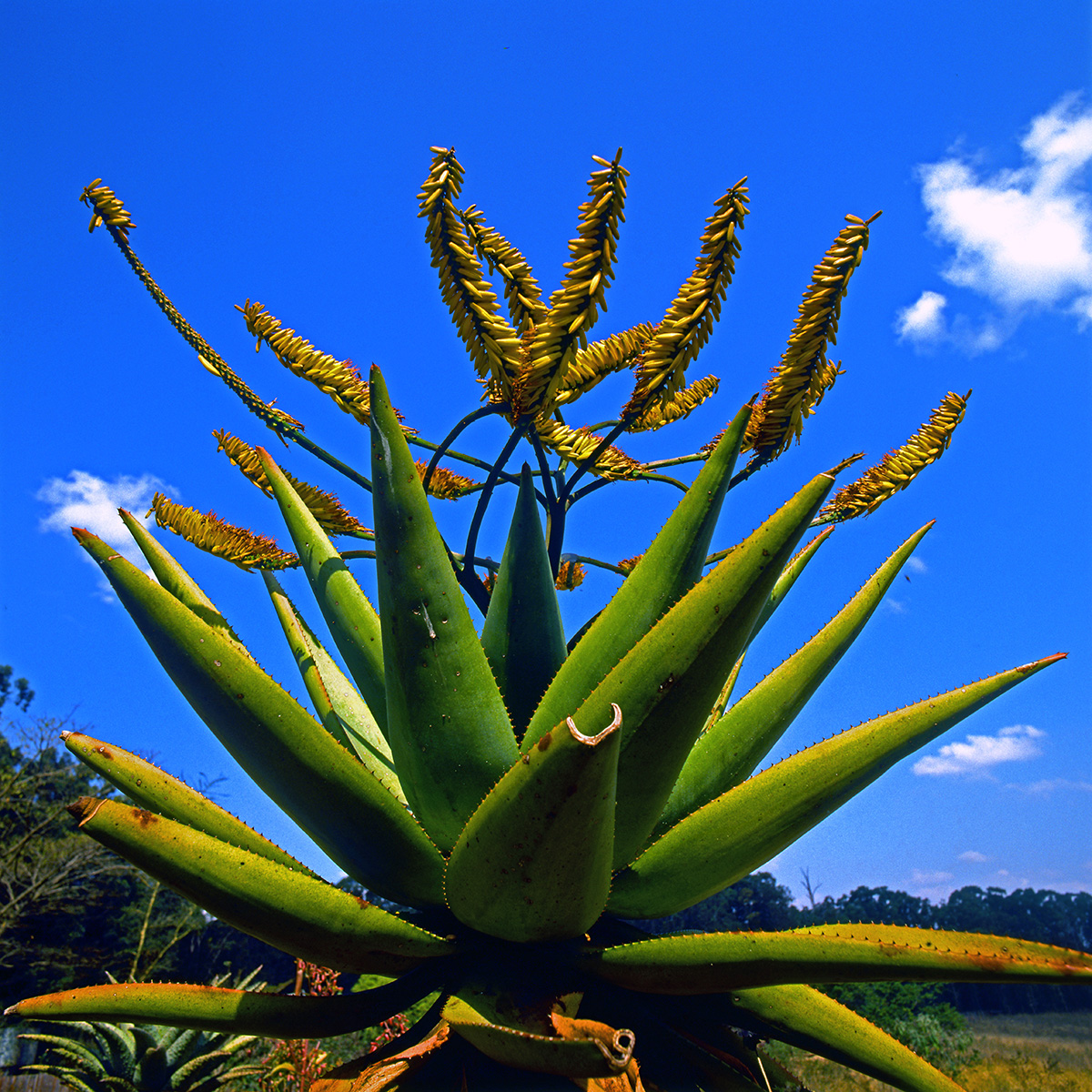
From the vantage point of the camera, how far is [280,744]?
4.14 feet

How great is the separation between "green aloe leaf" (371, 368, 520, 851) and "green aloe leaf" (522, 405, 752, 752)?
0.37ft

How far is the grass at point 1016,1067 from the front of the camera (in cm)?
1798

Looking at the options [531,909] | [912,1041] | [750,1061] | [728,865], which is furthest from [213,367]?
[912,1041]

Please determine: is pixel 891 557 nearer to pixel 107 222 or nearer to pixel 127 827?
pixel 127 827

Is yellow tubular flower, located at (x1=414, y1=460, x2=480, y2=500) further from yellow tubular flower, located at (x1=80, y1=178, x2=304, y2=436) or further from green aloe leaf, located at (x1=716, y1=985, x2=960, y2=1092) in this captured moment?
green aloe leaf, located at (x1=716, y1=985, x2=960, y2=1092)

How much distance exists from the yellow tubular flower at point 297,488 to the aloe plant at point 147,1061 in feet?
19.7

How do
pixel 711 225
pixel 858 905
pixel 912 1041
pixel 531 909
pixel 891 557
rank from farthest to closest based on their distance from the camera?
pixel 858 905, pixel 912 1041, pixel 891 557, pixel 711 225, pixel 531 909

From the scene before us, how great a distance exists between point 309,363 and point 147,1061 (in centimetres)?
722

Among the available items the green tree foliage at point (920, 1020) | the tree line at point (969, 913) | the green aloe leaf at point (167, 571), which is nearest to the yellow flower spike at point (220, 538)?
the green aloe leaf at point (167, 571)

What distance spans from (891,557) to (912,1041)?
81.8ft

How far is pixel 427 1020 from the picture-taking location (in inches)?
51.1

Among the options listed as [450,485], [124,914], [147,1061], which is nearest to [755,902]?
[124,914]

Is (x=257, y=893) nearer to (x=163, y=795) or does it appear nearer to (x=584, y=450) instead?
(x=163, y=795)

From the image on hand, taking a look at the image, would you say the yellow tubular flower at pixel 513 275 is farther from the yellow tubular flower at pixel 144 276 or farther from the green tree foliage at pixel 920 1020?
the green tree foliage at pixel 920 1020
